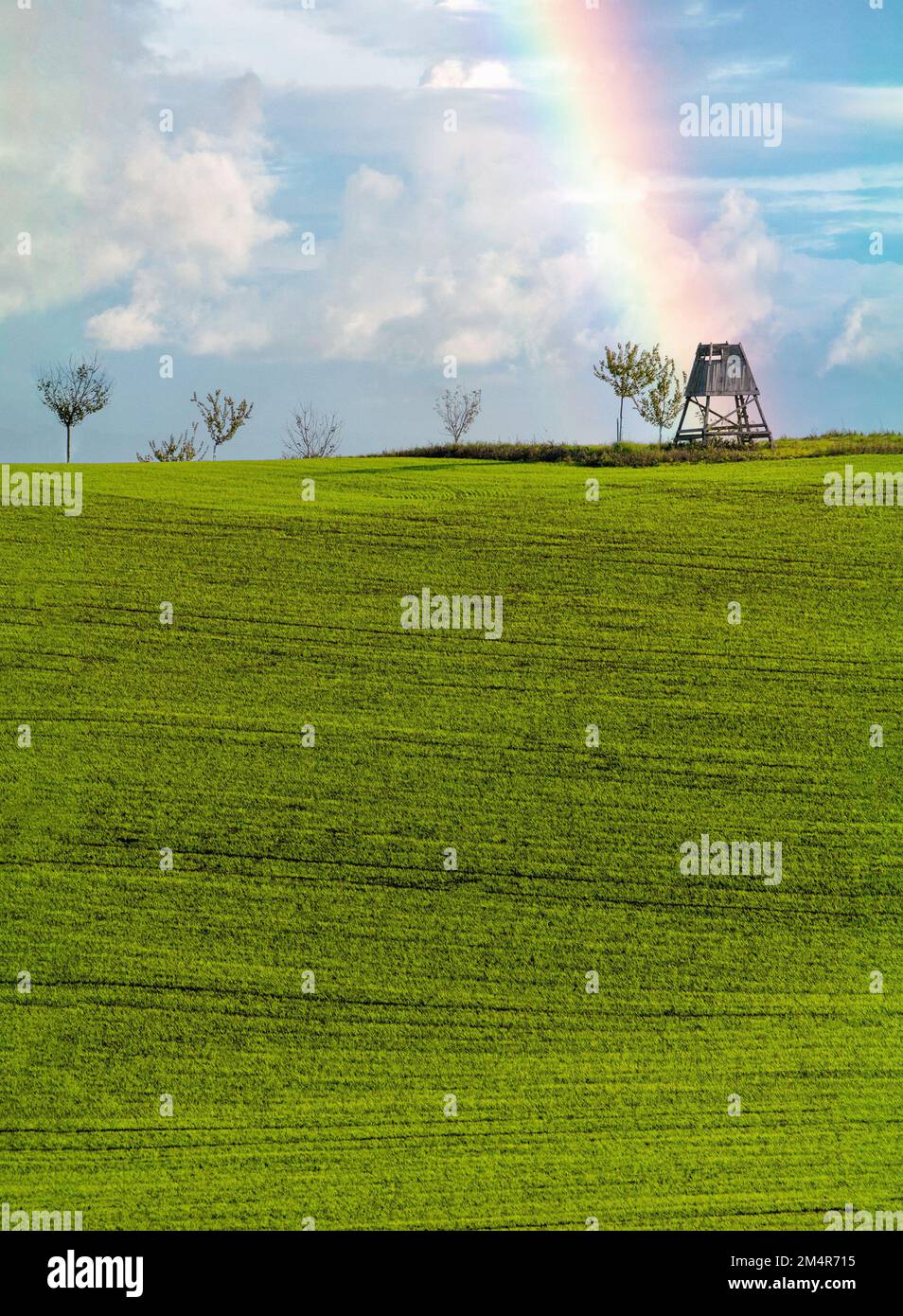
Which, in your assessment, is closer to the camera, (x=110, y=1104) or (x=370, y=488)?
(x=110, y=1104)

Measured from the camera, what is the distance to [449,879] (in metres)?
15.2

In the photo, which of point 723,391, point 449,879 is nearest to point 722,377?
point 723,391

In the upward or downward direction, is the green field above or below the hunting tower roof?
below

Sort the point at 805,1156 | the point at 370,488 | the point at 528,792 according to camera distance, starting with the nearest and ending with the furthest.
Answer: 1. the point at 805,1156
2. the point at 528,792
3. the point at 370,488

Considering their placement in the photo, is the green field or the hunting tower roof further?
the hunting tower roof

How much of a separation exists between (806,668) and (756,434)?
63.9 feet

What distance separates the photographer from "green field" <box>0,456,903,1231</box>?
1114 cm

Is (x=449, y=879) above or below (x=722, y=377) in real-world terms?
below

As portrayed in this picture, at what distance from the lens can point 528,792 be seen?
54.9 feet

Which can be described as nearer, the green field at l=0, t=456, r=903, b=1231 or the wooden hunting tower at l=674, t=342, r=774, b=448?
the green field at l=0, t=456, r=903, b=1231

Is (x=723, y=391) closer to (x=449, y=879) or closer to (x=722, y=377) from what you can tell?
(x=722, y=377)

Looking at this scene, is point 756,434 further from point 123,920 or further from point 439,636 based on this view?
point 123,920
